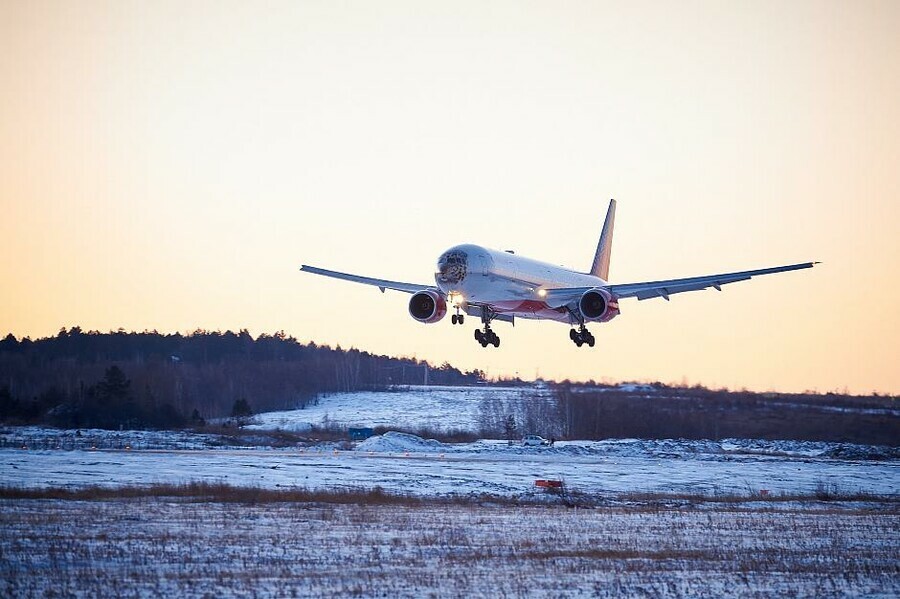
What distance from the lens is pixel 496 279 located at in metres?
45.6

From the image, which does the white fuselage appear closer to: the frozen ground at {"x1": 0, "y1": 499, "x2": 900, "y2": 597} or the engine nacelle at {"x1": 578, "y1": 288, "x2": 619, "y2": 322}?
the engine nacelle at {"x1": 578, "y1": 288, "x2": 619, "y2": 322}

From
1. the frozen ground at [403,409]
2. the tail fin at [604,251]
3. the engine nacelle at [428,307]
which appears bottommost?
the frozen ground at [403,409]

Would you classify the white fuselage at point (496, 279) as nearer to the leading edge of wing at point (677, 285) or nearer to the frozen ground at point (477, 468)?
the leading edge of wing at point (677, 285)

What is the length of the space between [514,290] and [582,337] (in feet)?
22.3

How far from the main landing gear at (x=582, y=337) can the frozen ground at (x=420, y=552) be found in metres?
17.2

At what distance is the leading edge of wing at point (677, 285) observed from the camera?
47.2 metres

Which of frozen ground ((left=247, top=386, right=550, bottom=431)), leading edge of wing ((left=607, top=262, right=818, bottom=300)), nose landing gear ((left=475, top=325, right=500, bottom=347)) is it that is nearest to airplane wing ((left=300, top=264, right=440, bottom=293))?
nose landing gear ((left=475, top=325, right=500, bottom=347))

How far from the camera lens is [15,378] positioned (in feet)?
340

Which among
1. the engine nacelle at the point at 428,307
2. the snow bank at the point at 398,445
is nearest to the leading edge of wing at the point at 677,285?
the engine nacelle at the point at 428,307

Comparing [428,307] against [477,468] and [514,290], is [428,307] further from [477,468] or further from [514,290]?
[477,468]

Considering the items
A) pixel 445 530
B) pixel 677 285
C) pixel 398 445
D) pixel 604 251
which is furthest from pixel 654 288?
pixel 445 530

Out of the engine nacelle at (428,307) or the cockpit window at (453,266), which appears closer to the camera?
the cockpit window at (453,266)

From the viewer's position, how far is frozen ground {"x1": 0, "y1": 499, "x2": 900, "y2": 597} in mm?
19375

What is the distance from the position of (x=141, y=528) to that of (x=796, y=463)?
4674cm
